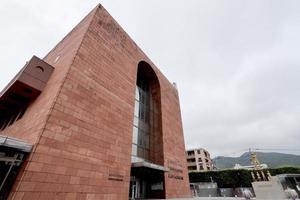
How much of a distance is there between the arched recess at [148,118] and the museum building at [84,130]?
11cm

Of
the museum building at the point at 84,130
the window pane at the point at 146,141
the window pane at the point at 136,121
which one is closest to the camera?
the museum building at the point at 84,130

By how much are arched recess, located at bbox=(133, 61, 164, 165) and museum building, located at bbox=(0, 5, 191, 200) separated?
0.38 feet

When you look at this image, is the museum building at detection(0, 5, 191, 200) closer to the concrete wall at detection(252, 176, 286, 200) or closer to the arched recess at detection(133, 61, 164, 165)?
the arched recess at detection(133, 61, 164, 165)

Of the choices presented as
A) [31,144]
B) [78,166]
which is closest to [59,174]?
[78,166]

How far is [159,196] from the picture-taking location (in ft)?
48.8

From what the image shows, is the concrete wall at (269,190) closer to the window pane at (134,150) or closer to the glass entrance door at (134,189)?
the glass entrance door at (134,189)

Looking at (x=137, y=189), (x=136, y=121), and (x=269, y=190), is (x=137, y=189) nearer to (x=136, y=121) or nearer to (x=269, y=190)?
(x=136, y=121)

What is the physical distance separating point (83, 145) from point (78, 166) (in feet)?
3.39

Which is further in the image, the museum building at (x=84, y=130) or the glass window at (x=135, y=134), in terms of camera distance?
the glass window at (x=135, y=134)

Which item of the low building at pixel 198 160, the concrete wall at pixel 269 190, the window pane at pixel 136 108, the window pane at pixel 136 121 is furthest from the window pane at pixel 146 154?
the low building at pixel 198 160

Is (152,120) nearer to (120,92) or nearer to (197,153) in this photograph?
(120,92)

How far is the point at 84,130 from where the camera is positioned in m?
9.16

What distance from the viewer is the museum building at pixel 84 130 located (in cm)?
687

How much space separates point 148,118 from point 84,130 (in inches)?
416
